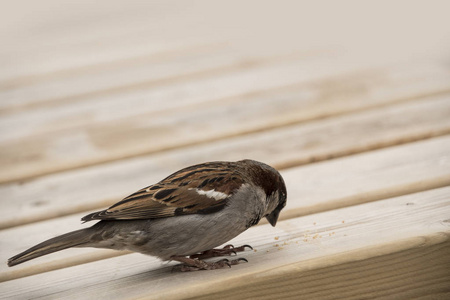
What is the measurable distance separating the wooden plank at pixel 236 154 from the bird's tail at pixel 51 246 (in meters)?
0.77

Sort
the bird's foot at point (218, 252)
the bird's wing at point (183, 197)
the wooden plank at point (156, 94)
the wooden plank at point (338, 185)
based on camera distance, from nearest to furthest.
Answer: the bird's wing at point (183, 197) < the bird's foot at point (218, 252) < the wooden plank at point (338, 185) < the wooden plank at point (156, 94)

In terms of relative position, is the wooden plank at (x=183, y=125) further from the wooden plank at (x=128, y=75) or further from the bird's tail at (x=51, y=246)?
the bird's tail at (x=51, y=246)

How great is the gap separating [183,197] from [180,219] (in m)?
0.07

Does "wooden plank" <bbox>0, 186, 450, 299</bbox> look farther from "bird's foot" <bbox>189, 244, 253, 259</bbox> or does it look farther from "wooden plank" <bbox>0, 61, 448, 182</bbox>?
"wooden plank" <bbox>0, 61, 448, 182</bbox>

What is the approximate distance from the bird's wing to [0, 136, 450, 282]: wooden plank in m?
0.32

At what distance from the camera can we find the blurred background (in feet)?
10.9

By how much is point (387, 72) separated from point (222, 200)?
2.27 meters

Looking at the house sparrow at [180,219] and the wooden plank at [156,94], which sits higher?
the wooden plank at [156,94]

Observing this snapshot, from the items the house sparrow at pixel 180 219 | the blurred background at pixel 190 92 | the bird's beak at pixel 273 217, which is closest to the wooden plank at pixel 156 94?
the blurred background at pixel 190 92

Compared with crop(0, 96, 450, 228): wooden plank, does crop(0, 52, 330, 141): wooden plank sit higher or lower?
higher

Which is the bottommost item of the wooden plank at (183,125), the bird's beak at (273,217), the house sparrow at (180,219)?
the bird's beak at (273,217)

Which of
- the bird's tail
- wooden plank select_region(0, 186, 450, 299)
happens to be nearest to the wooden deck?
wooden plank select_region(0, 186, 450, 299)

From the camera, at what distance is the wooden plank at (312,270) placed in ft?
7.12

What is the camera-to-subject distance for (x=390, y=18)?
22.3 ft
